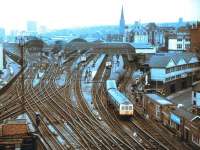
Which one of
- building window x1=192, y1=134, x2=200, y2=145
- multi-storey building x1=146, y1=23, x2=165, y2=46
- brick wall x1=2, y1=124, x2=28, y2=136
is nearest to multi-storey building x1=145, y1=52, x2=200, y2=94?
building window x1=192, y1=134, x2=200, y2=145

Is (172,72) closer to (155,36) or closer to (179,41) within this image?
(179,41)

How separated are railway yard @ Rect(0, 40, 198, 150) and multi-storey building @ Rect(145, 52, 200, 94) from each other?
77 cm

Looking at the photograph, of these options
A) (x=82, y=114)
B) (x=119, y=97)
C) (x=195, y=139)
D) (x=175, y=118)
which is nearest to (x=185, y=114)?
(x=175, y=118)

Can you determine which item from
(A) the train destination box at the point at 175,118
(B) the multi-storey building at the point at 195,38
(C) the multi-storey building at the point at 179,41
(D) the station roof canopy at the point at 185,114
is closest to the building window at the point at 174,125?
Answer: (A) the train destination box at the point at 175,118

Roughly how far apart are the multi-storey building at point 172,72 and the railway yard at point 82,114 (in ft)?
2.51

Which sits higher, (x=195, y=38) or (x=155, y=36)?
(x=195, y=38)

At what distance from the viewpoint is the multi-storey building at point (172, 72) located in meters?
11.0

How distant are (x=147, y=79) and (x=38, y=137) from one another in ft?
19.2

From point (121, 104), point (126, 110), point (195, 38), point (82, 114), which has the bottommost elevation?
point (82, 114)

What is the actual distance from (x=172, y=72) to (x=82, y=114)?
4.73 meters

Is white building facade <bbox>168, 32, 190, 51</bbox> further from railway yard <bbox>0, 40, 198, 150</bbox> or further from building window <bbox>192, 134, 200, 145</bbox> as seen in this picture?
building window <bbox>192, 134, 200, 145</bbox>

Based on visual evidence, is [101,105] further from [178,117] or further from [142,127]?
[178,117]

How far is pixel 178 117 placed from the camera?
6.30 meters

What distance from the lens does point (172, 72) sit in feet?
37.7
